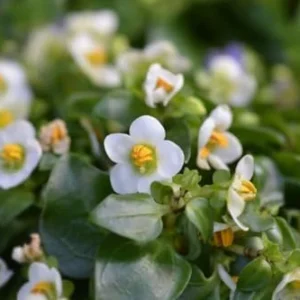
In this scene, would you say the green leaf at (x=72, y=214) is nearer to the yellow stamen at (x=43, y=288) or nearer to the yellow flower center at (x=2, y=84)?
the yellow stamen at (x=43, y=288)

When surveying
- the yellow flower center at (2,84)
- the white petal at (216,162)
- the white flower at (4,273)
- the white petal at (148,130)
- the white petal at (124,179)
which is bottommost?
the white flower at (4,273)

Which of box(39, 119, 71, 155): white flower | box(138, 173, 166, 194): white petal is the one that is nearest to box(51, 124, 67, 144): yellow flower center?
box(39, 119, 71, 155): white flower

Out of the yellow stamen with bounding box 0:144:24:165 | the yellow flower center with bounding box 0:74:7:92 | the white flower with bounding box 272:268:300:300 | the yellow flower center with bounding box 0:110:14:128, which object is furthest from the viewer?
the yellow flower center with bounding box 0:74:7:92

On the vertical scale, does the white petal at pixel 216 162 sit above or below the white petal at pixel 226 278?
above

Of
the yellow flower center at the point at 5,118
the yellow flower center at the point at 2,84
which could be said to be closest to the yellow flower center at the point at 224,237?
the yellow flower center at the point at 5,118

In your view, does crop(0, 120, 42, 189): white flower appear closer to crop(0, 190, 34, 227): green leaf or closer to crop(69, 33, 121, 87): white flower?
crop(0, 190, 34, 227): green leaf

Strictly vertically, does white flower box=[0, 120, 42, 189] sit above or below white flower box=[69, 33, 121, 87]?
above

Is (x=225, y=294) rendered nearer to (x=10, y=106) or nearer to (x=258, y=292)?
(x=258, y=292)

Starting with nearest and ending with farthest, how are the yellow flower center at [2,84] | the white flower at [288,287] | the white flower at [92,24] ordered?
the white flower at [288,287], the yellow flower center at [2,84], the white flower at [92,24]
